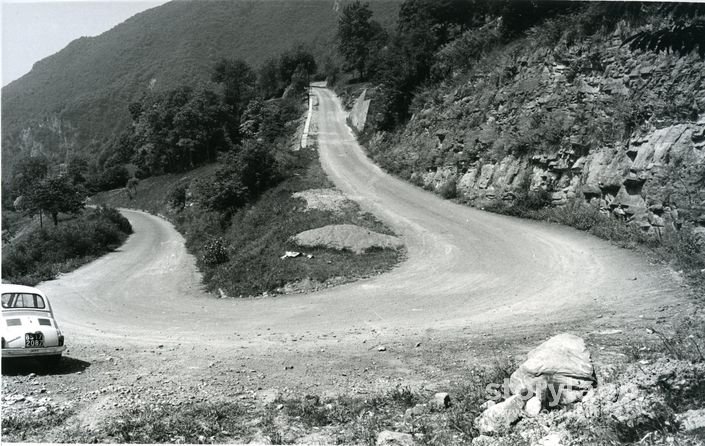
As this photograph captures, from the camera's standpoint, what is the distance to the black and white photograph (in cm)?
671

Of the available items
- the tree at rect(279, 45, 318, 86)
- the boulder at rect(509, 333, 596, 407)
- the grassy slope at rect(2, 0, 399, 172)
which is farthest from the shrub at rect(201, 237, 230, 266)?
the tree at rect(279, 45, 318, 86)

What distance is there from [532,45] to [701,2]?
20.3m

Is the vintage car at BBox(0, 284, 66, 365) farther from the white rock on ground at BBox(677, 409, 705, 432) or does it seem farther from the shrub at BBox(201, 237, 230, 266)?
the white rock on ground at BBox(677, 409, 705, 432)

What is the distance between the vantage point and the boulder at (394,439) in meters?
6.27

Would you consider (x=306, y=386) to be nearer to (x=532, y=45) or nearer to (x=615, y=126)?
(x=615, y=126)

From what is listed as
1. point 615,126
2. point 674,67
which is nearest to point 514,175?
point 615,126

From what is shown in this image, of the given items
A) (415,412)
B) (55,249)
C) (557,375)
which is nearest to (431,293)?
(415,412)

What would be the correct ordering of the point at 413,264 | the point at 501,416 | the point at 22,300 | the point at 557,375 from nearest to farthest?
1. the point at 501,416
2. the point at 557,375
3. the point at 22,300
4. the point at 413,264

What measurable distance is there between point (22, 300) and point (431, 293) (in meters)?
9.06

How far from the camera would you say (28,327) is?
8578mm

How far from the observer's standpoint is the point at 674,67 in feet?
51.8

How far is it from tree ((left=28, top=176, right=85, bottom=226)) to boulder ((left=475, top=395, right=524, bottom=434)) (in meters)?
15.2

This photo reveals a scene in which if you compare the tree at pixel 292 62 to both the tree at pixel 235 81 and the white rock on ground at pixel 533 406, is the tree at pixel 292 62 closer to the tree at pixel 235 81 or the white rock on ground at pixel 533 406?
the tree at pixel 235 81

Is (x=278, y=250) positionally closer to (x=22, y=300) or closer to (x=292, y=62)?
(x=22, y=300)
